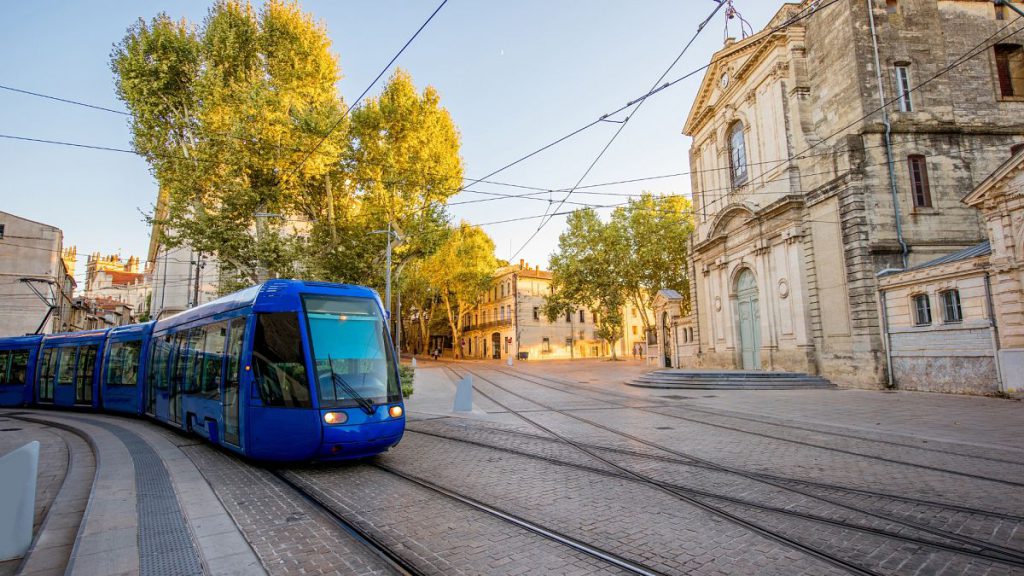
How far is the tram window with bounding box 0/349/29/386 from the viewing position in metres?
16.1

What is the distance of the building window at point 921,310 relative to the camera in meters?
15.6

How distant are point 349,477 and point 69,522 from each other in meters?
2.65

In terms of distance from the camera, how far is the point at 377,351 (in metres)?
7.00

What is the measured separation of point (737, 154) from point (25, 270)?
153ft

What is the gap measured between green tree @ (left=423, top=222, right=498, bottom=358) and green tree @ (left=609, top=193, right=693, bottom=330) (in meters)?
14.5

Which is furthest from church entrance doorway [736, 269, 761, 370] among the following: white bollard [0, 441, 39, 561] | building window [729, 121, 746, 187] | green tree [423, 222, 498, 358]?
green tree [423, 222, 498, 358]

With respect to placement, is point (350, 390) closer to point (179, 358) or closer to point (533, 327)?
point (179, 358)

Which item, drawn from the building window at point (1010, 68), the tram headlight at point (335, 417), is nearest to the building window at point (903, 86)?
the building window at point (1010, 68)

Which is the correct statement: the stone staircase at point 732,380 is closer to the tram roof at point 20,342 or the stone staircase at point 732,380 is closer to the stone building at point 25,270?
the tram roof at point 20,342

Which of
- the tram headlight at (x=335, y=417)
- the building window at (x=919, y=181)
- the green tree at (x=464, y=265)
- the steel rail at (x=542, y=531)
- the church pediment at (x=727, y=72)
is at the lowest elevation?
the steel rail at (x=542, y=531)

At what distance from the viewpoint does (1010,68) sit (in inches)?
771

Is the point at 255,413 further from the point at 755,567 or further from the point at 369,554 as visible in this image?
the point at 755,567

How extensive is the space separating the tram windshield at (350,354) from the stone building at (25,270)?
38.2 metres

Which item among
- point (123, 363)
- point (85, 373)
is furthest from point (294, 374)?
point (85, 373)
